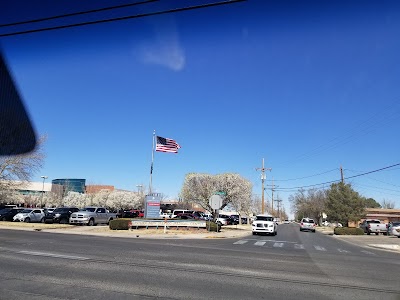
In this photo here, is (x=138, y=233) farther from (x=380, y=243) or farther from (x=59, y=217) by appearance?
(x=380, y=243)

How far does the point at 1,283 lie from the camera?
24.6 ft

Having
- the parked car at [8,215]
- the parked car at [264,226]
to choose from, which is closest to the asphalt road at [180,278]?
the parked car at [264,226]

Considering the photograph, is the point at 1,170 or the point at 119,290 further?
the point at 1,170

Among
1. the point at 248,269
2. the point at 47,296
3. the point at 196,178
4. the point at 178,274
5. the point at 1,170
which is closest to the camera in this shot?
the point at 47,296

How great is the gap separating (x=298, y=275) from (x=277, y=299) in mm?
3100

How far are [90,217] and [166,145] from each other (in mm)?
9842

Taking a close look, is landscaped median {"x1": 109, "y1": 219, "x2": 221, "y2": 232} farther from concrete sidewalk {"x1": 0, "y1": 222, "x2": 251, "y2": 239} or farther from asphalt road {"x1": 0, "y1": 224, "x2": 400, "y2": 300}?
asphalt road {"x1": 0, "y1": 224, "x2": 400, "y2": 300}

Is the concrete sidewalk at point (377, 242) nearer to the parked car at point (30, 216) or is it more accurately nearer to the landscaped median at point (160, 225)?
the landscaped median at point (160, 225)

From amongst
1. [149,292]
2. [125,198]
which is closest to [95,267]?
[149,292]

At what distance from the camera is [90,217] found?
111 ft

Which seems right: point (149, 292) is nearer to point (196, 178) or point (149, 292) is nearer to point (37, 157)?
point (37, 157)

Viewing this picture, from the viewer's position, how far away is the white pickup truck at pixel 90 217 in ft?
110

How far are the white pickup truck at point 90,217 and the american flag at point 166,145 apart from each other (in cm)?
843

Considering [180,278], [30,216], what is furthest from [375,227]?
[180,278]
